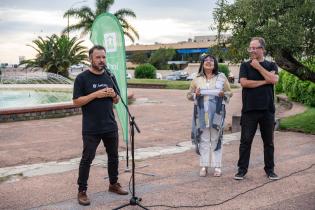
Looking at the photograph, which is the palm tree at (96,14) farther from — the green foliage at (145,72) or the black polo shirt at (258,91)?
the black polo shirt at (258,91)

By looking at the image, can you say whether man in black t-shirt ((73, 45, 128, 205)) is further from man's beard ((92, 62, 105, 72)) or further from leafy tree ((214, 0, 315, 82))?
leafy tree ((214, 0, 315, 82))

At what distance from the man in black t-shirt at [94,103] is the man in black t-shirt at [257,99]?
1930 millimetres

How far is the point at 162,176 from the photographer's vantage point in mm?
6484

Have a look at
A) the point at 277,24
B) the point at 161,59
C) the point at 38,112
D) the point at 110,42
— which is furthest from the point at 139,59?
the point at 110,42

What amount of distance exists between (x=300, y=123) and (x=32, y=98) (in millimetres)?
11737

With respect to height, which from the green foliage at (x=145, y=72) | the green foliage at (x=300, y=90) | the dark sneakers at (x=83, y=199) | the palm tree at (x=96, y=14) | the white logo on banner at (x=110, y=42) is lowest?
the green foliage at (x=145, y=72)

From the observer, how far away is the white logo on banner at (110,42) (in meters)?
6.71

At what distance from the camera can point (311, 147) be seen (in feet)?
27.7

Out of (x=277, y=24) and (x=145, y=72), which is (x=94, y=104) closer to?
(x=277, y=24)

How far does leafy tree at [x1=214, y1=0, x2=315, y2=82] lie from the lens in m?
8.59

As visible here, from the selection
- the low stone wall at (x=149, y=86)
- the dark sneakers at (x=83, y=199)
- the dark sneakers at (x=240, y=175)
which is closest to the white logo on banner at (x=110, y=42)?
the dark sneakers at (x=83, y=199)

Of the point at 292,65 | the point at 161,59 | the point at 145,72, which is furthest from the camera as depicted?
the point at 161,59

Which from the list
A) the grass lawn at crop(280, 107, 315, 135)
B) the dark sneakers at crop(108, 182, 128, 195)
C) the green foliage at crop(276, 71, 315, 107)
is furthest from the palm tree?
the dark sneakers at crop(108, 182, 128, 195)

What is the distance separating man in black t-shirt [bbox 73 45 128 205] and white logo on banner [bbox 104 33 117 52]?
1545 millimetres
